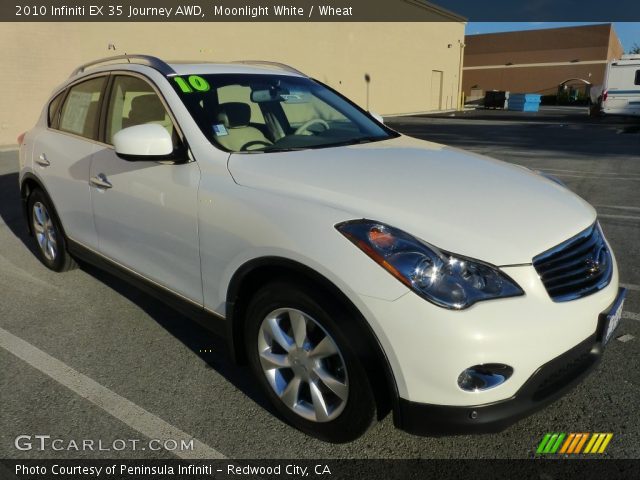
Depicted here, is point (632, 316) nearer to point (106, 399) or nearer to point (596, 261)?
point (596, 261)

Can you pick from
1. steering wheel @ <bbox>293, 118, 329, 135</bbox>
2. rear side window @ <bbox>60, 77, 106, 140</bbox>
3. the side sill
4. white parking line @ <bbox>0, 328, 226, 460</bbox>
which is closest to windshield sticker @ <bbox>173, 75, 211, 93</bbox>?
steering wheel @ <bbox>293, 118, 329, 135</bbox>

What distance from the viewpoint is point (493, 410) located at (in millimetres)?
1901

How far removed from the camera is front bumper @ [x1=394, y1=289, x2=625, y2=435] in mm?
1901

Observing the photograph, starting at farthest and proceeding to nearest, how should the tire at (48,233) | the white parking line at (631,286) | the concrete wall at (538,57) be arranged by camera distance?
the concrete wall at (538,57), the tire at (48,233), the white parking line at (631,286)

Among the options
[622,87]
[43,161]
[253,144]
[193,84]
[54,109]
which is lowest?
[43,161]

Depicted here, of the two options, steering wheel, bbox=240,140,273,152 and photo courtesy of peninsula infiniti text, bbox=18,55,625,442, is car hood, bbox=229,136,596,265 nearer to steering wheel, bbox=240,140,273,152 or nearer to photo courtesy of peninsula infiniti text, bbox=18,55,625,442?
photo courtesy of peninsula infiniti text, bbox=18,55,625,442

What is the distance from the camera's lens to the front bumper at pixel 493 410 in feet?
6.24

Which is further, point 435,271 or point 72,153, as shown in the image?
point 72,153

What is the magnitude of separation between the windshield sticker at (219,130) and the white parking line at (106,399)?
4.81 ft

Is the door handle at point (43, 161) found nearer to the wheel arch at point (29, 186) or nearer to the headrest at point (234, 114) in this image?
the wheel arch at point (29, 186)

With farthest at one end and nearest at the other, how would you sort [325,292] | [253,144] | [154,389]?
1. [253,144]
2. [154,389]
3. [325,292]

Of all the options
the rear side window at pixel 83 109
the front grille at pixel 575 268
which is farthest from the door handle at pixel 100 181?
the front grille at pixel 575 268

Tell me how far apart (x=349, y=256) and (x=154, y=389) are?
149 centimetres
